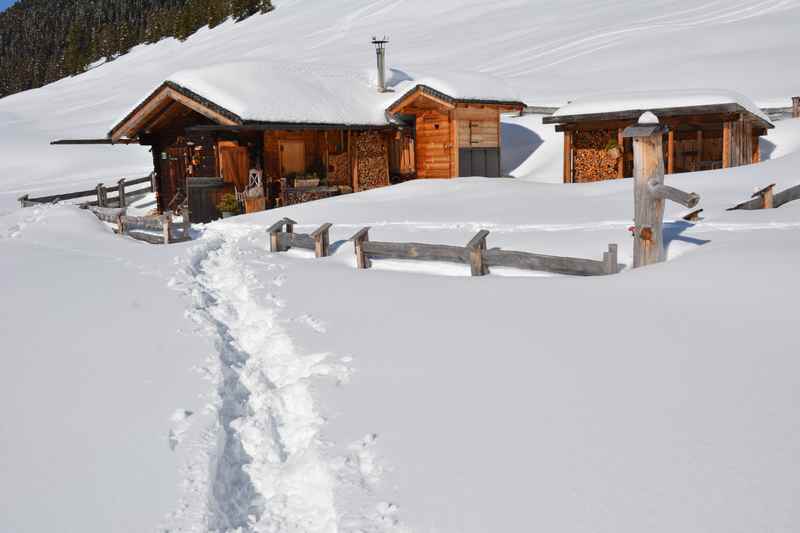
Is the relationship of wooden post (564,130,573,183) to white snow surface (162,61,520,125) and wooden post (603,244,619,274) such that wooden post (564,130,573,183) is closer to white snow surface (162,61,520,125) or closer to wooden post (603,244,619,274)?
white snow surface (162,61,520,125)

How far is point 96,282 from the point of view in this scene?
10.1 m

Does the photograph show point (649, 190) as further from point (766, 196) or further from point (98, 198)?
point (98, 198)

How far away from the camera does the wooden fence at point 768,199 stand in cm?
1227

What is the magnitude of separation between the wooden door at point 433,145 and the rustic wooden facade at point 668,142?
3147 millimetres

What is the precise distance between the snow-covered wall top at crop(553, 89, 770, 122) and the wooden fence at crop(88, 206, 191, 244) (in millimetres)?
11499

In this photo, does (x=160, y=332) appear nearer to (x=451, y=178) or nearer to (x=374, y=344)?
(x=374, y=344)

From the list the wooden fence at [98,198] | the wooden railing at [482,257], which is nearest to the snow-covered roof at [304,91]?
the wooden fence at [98,198]

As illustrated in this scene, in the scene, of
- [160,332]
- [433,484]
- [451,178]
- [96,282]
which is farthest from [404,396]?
[451,178]

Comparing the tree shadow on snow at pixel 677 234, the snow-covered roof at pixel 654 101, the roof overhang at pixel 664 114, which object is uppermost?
the snow-covered roof at pixel 654 101

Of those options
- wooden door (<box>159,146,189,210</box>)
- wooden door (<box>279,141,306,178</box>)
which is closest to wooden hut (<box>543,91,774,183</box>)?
wooden door (<box>279,141,306,178</box>)

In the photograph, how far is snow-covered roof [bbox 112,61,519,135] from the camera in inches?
758

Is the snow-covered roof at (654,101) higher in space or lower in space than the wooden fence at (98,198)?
higher

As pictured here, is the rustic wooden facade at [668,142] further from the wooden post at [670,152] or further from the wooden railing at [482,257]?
the wooden railing at [482,257]

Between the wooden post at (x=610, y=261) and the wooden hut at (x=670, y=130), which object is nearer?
the wooden post at (x=610, y=261)
